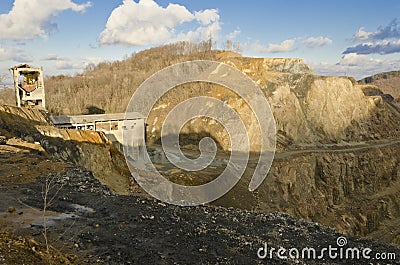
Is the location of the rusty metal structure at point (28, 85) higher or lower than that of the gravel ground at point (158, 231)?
higher

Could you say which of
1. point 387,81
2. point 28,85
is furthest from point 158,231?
point 387,81

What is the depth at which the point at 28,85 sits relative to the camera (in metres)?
26.9

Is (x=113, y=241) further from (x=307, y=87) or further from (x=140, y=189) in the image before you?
(x=307, y=87)

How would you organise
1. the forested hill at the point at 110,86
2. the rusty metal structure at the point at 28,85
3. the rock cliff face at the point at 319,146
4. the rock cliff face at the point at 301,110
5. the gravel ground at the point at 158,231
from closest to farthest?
the gravel ground at the point at 158,231
the rusty metal structure at the point at 28,85
the rock cliff face at the point at 319,146
the rock cliff face at the point at 301,110
the forested hill at the point at 110,86

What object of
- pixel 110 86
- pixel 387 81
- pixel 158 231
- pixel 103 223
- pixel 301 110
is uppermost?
pixel 387 81

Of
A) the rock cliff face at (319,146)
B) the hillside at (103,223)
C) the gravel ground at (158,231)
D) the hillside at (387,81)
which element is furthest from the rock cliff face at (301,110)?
the hillside at (387,81)

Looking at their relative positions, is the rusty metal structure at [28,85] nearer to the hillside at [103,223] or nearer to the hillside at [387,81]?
the hillside at [103,223]

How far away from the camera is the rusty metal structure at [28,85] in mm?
26641

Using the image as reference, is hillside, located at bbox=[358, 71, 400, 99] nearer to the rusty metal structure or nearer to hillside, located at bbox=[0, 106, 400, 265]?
the rusty metal structure

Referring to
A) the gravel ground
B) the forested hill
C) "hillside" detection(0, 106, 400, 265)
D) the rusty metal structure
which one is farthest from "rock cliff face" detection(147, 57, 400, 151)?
the gravel ground

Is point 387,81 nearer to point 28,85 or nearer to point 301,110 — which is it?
point 301,110

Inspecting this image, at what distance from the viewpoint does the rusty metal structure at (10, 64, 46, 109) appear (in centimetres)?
2664

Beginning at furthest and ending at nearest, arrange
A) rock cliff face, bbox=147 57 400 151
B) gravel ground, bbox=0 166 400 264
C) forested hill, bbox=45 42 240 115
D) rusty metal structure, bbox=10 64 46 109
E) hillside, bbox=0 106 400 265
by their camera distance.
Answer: forested hill, bbox=45 42 240 115
rock cliff face, bbox=147 57 400 151
rusty metal structure, bbox=10 64 46 109
gravel ground, bbox=0 166 400 264
hillside, bbox=0 106 400 265

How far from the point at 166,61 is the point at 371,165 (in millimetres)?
55957
